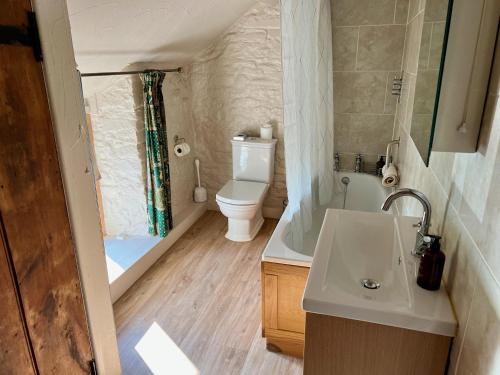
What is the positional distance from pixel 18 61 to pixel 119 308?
192 centimetres

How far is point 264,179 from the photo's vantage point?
3480mm

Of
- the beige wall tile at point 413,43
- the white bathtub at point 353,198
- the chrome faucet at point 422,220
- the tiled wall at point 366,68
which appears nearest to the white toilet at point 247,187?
the white bathtub at point 353,198

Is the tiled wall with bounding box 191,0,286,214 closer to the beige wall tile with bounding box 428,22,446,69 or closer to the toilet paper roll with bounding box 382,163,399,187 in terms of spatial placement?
the toilet paper roll with bounding box 382,163,399,187

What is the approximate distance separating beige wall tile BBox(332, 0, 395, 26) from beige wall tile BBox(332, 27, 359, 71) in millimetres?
54

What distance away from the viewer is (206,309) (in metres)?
2.45

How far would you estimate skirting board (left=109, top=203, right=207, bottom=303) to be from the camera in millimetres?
2555

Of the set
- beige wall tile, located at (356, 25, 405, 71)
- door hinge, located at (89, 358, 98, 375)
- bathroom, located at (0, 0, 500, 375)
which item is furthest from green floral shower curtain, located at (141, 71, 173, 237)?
door hinge, located at (89, 358, 98, 375)

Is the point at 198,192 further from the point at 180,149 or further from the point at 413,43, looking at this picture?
the point at 413,43

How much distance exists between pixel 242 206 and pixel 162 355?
4.54 ft

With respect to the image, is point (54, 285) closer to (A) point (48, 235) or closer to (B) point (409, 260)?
(A) point (48, 235)

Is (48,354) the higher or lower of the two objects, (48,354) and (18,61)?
the lower

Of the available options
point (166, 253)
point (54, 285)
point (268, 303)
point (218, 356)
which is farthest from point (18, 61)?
point (166, 253)

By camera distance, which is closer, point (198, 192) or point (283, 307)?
point (283, 307)

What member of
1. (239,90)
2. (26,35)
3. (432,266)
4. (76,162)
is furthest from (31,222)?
(239,90)
